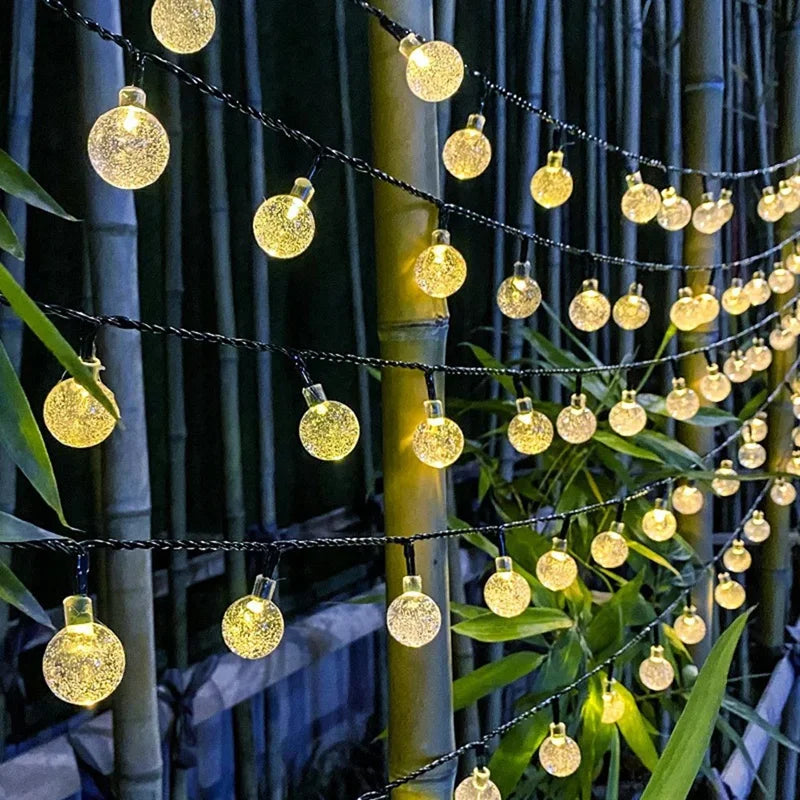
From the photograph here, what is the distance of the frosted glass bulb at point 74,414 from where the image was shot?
0.47 metres

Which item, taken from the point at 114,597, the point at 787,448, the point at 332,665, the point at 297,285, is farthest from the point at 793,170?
the point at 114,597

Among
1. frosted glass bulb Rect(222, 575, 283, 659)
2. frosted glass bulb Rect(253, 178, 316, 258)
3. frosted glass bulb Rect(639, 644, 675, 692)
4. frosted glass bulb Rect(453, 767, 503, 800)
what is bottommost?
frosted glass bulb Rect(639, 644, 675, 692)

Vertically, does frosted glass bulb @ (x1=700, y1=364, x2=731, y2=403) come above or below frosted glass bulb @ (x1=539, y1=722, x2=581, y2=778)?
above

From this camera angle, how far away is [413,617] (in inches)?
24.7

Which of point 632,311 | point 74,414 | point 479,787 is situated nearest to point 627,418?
point 632,311

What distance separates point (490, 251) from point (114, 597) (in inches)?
44.1

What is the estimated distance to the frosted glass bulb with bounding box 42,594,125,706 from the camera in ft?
1.44

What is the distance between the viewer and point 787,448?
A: 1.63 metres

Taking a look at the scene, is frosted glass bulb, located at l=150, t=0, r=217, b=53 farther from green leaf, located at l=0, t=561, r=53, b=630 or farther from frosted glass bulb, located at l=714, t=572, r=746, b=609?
frosted glass bulb, located at l=714, t=572, r=746, b=609

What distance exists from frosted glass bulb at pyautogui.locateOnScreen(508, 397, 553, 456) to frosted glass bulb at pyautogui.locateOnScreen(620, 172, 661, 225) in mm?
281

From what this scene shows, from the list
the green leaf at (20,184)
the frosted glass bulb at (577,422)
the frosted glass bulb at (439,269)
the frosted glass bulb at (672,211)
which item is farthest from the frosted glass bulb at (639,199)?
the green leaf at (20,184)

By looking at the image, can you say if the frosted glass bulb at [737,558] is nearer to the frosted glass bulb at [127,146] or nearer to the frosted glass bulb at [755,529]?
the frosted glass bulb at [755,529]

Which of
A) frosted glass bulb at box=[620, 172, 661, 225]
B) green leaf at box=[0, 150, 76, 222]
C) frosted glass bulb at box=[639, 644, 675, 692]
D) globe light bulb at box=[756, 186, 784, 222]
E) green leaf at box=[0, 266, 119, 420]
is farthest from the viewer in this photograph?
globe light bulb at box=[756, 186, 784, 222]

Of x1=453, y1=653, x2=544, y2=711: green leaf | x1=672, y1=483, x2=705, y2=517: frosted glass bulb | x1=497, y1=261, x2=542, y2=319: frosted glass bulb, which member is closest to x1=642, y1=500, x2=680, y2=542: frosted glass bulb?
x1=672, y1=483, x2=705, y2=517: frosted glass bulb
